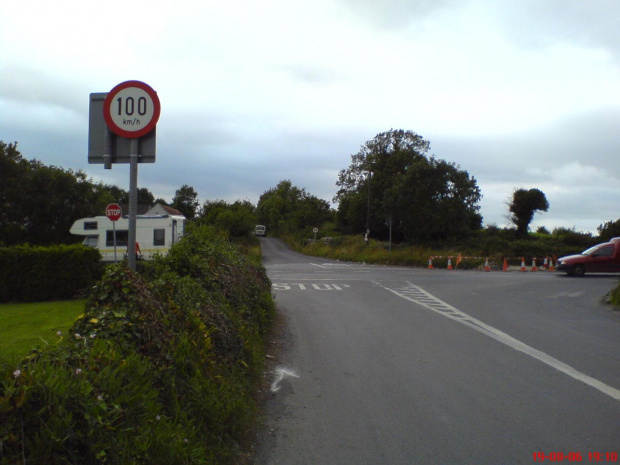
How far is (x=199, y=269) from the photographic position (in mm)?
8008

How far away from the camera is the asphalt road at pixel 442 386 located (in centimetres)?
514

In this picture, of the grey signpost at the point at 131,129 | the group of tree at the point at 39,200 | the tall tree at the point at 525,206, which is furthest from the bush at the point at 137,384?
the tall tree at the point at 525,206

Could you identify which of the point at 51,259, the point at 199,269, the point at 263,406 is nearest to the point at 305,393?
the point at 263,406

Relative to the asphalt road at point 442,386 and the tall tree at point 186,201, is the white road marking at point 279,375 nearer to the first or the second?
the asphalt road at point 442,386

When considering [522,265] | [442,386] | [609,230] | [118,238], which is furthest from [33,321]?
[609,230]

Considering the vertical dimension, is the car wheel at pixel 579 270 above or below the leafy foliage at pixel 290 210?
below

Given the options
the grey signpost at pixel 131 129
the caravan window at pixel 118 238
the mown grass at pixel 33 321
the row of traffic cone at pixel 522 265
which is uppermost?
the grey signpost at pixel 131 129

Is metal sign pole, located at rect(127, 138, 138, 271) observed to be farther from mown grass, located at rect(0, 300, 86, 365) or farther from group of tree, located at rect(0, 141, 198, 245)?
group of tree, located at rect(0, 141, 198, 245)

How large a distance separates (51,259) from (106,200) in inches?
1421

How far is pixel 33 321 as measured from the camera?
12328 mm

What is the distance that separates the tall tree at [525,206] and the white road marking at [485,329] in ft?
140

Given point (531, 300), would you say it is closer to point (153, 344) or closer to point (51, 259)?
point (51, 259)
